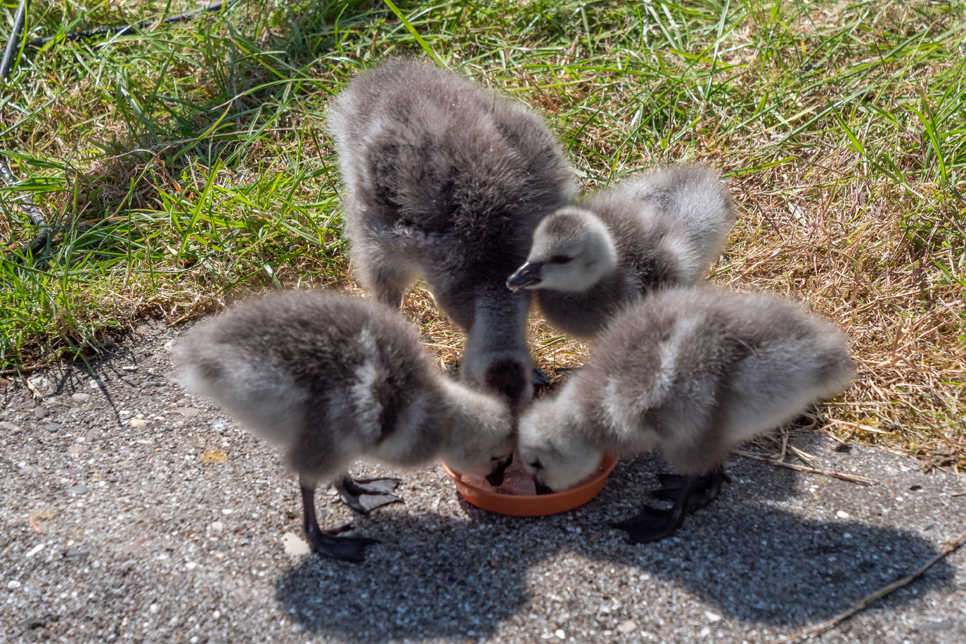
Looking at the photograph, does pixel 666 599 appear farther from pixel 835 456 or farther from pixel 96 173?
pixel 96 173

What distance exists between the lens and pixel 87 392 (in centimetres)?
339

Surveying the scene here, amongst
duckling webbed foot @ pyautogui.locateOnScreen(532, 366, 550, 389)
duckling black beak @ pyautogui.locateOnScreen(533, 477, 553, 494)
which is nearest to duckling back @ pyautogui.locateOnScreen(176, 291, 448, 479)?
duckling black beak @ pyautogui.locateOnScreen(533, 477, 553, 494)

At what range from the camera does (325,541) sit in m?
2.62

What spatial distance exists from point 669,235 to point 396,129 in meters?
1.10

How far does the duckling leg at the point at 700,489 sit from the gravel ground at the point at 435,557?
0.04m

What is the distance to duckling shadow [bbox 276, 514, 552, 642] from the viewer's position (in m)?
2.36

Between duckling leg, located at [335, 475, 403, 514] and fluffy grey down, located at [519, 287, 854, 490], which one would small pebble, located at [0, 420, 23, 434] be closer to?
duckling leg, located at [335, 475, 403, 514]

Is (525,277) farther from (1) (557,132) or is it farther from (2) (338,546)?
(1) (557,132)

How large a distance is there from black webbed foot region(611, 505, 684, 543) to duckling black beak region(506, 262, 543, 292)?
859mm

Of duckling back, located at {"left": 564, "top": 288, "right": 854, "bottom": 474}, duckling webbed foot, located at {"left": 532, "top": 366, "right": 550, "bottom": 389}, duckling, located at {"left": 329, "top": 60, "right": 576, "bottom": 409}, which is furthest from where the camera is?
duckling webbed foot, located at {"left": 532, "top": 366, "right": 550, "bottom": 389}

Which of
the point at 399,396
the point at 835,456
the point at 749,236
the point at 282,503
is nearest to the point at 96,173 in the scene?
the point at 282,503

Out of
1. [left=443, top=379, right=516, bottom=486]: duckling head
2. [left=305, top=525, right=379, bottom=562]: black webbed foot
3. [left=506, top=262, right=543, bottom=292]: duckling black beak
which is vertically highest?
[left=506, top=262, right=543, bottom=292]: duckling black beak

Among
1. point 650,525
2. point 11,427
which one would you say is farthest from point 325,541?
point 11,427

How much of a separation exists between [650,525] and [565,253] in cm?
95
